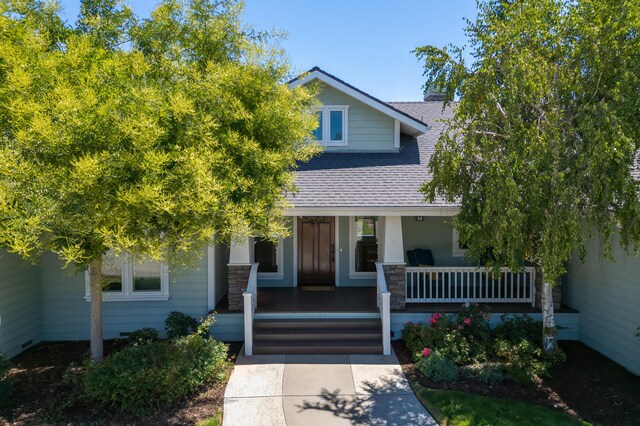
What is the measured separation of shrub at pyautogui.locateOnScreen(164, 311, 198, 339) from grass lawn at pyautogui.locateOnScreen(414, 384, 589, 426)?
4.84 metres

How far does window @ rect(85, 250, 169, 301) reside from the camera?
930cm

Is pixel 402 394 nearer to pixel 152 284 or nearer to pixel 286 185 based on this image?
pixel 286 185

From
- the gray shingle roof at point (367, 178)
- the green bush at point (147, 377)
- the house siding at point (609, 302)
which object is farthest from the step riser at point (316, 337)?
the house siding at point (609, 302)

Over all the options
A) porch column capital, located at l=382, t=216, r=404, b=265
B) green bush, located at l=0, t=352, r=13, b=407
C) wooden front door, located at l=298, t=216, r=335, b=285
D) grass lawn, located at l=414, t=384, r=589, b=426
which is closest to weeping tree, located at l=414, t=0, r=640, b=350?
grass lawn, located at l=414, t=384, r=589, b=426

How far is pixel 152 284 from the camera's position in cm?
943

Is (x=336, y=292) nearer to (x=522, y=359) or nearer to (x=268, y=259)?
(x=268, y=259)

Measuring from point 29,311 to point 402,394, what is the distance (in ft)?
25.6

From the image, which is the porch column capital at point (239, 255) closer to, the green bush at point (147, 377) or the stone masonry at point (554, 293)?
the green bush at point (147, 377)

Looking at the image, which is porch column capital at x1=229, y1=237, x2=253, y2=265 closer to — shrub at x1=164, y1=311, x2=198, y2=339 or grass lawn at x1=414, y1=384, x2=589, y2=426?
shrub at x1=164, y1=311, x2=198, y2=339

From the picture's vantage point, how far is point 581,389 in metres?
6.88

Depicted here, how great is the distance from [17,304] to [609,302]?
11.8 m

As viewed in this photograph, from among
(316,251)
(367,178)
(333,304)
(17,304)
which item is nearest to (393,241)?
(367,178)

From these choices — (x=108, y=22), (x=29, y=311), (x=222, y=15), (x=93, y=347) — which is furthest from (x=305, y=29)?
(x=29, y=311)

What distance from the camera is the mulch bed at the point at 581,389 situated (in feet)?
20.2
